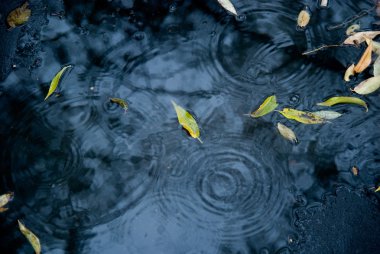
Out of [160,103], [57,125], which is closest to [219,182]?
[160,103]

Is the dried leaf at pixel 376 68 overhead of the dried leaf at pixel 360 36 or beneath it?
beneath

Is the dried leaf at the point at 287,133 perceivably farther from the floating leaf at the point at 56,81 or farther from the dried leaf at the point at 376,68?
the floating leaf at the point at 56,81

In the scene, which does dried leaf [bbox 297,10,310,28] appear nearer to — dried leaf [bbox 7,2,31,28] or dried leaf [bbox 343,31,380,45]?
dried leaf [bbox 343,31,380,45]

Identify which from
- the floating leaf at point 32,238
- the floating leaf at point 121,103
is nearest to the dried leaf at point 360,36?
the floating leaf at point 121,103

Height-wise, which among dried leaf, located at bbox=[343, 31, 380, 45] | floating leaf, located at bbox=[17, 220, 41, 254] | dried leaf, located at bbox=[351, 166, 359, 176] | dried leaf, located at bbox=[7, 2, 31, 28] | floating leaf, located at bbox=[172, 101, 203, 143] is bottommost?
floating leaf, located at bbox=[17, 220, 41, 254]

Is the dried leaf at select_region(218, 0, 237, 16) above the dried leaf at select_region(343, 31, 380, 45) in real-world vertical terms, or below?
above

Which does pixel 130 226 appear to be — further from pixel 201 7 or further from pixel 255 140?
pixel 201 7

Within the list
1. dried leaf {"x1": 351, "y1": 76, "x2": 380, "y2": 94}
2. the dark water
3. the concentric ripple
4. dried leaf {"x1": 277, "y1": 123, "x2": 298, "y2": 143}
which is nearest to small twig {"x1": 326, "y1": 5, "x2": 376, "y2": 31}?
the dark water
